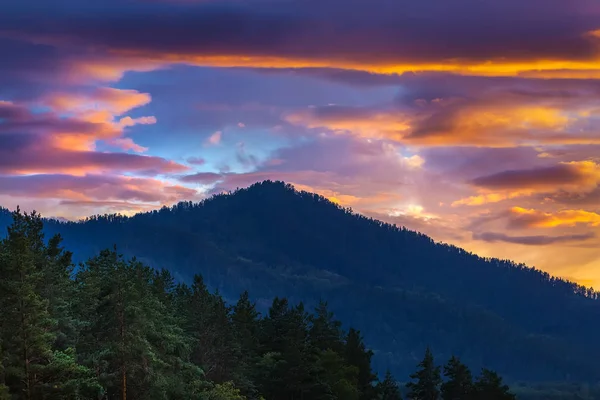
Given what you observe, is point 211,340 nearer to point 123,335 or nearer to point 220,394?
point 220,394

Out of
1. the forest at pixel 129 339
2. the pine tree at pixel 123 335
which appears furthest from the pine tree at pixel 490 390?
the pine tree at pixel 123 335

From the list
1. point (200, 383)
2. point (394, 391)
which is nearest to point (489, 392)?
point (394, 391)

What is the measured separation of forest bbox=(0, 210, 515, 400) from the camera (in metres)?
55.9

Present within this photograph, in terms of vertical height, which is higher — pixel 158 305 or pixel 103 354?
pixel 158 305

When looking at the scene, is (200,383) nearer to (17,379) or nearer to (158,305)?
(158,305)

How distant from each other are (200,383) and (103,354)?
19.9m

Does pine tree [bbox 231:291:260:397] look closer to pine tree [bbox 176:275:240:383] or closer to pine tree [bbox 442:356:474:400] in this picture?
pine tree [bbox 176:275:240:383]

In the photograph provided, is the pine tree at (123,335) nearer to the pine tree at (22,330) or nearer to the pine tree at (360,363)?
the pine tree at (22,330)

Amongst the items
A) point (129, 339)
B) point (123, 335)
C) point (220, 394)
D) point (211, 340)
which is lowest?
point (220, 394)

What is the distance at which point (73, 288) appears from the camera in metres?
78.2

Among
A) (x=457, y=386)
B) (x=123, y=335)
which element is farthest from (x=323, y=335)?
(x=123, y=335)

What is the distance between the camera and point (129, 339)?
65.6 m

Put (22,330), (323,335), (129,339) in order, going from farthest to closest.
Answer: (323,335)
(129,339)
(22,330)

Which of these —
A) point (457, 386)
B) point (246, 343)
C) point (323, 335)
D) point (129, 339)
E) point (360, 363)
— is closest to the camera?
point (129, 339)
